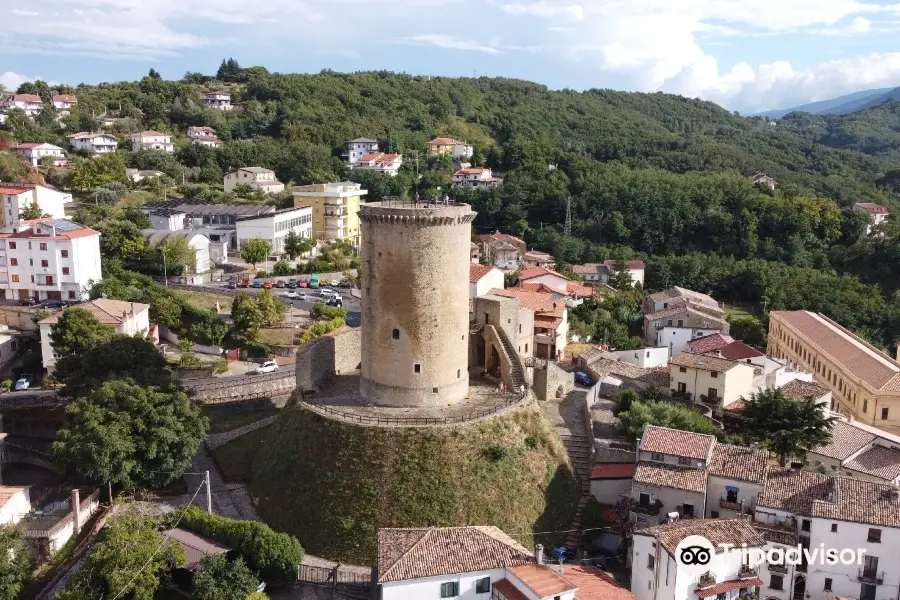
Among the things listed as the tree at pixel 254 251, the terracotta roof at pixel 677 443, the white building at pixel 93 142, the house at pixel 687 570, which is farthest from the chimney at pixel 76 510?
the white building at pixel 93 142

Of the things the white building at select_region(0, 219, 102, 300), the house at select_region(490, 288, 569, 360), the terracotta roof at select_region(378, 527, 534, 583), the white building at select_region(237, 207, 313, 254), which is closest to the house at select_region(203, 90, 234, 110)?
the white building at select_region(237, 207, 313, 254)

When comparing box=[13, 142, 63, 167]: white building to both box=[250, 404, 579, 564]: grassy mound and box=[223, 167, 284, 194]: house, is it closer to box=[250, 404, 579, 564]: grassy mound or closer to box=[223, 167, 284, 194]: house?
box=[223, 167, 284, 194]: house

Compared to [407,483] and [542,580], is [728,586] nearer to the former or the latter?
[542,580]

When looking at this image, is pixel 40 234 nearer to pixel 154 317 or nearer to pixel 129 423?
pixel 154 317

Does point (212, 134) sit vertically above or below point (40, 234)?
above

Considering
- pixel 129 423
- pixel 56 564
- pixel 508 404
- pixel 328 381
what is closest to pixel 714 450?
pixel 508 404

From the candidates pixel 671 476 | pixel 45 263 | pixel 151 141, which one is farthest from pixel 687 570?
pixel 151 141
